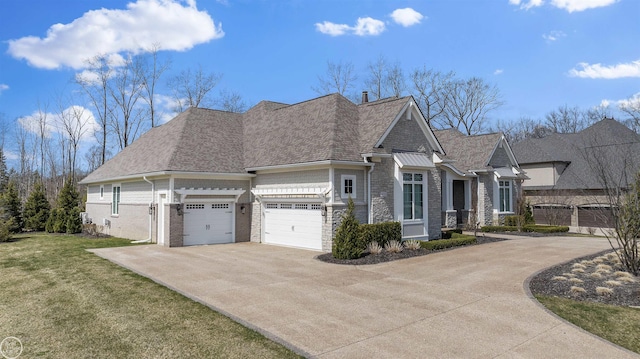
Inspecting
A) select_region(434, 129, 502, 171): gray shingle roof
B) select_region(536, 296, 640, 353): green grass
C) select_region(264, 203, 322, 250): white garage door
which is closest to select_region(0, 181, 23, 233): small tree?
select_region(264, 203, 322, 250): white garage door

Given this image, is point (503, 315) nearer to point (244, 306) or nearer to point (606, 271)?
point (244, 306)

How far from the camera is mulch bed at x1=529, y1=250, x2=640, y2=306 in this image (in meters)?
8.91

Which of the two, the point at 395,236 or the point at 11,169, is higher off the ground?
the point at 11,169

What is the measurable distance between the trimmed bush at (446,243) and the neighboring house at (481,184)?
24.5 ft

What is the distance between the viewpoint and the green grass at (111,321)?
6.11 m

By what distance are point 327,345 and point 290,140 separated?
1342cm

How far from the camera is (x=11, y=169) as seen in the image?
51469 mm

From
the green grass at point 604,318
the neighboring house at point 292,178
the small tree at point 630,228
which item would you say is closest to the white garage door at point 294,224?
the neighboring house at point 292,178

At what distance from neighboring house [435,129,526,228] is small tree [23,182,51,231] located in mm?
27884

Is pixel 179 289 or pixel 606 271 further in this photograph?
pixel 606 271

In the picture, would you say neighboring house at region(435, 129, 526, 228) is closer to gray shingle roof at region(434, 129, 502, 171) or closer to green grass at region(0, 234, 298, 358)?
gray shingle roof at region(434, 129, 502, 171)

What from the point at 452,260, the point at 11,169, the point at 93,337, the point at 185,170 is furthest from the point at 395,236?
the point at 11,169

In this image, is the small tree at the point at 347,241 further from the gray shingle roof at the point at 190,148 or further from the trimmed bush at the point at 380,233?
the gray shingle roof at the point at 190,148

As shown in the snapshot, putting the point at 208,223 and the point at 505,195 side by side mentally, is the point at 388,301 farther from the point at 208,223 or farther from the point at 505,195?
the point at 505,195
